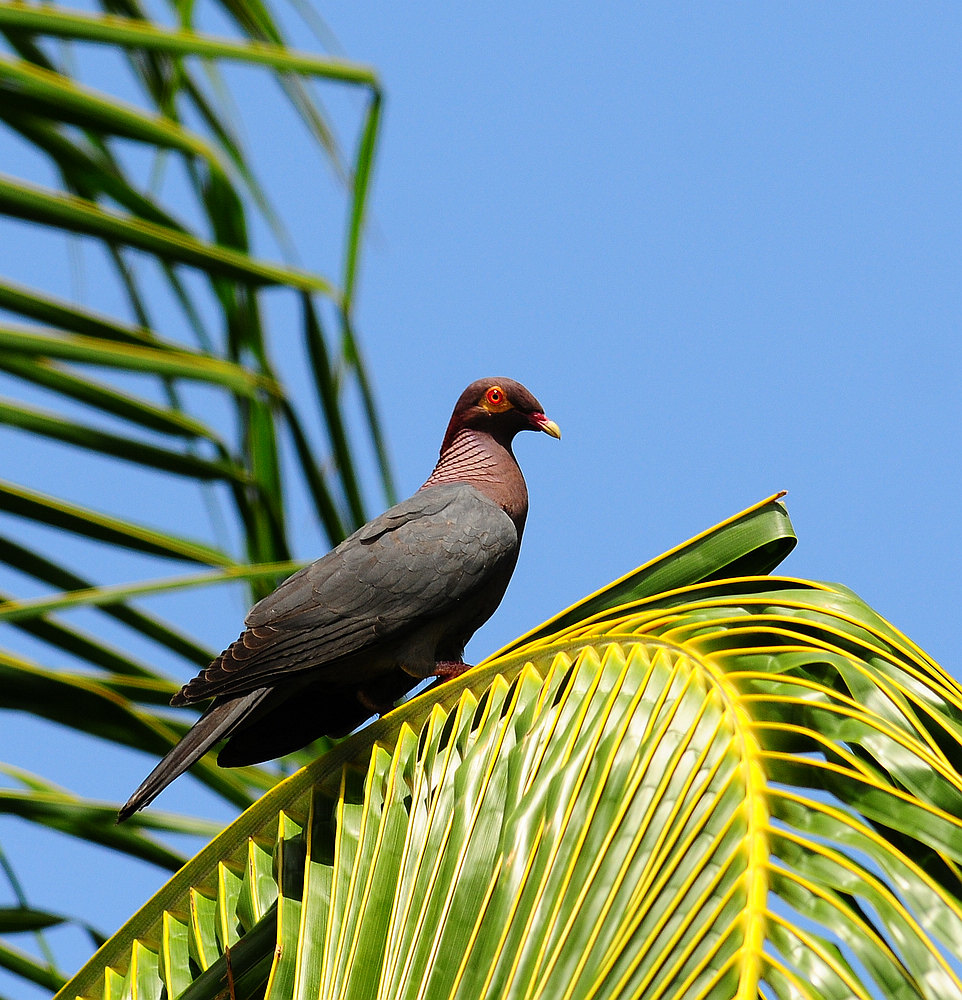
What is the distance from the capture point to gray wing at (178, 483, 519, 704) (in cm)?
260

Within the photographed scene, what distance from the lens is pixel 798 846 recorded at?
4.01 feet

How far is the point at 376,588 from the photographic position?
8.97ft

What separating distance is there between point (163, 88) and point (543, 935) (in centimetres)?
195

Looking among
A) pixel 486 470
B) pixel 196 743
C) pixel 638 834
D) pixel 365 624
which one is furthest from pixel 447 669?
pixel 638 834

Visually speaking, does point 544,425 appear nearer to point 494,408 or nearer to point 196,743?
point 494,408

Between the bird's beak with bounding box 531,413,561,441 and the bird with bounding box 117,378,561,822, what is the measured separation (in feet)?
0.82

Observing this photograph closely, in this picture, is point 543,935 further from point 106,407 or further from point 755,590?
point 106,407

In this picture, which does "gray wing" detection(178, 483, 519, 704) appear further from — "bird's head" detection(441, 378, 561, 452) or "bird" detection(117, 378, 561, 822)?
"bird's head" detection(441, 378, 561, 452)

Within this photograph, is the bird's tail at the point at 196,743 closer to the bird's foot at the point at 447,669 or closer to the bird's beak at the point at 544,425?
the bird's foot at the point at 447,669

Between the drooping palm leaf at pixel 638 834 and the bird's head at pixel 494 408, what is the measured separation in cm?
145

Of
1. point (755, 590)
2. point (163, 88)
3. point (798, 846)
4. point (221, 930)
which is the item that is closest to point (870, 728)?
point (798, 846)

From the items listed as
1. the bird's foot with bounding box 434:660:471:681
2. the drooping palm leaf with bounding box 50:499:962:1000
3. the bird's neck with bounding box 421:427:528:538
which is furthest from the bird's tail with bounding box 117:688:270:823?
the bird's neck with bounding box 421:427:528:538

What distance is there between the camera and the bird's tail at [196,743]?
228 centimetres

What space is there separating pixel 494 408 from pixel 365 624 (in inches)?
33.3
